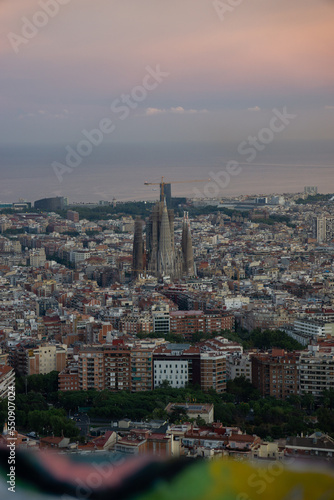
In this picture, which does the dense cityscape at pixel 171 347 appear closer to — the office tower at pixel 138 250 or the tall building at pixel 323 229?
the office tower at pixel 138 250

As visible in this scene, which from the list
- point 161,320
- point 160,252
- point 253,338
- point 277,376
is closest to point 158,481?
point 277,376

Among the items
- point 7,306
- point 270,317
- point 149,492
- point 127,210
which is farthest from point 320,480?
point 127,210

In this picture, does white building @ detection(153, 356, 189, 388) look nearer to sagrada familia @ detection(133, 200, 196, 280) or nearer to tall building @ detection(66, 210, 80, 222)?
sagrada familia @ detection(133, 200, 196, 280)

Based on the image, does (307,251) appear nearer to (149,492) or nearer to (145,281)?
(145,281)

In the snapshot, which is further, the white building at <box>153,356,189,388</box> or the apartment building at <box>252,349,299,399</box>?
the white building at <box>153,356,189,388</box>

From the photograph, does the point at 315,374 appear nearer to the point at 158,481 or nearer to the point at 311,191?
the point at 158,481

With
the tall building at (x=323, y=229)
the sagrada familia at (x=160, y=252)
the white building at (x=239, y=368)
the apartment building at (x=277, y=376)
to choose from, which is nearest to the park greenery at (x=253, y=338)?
the white building at (x=239, y=368)

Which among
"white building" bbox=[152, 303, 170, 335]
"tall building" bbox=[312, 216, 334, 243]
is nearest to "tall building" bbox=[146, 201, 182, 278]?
"white building" bbox=[152, 303, 170, 335]
